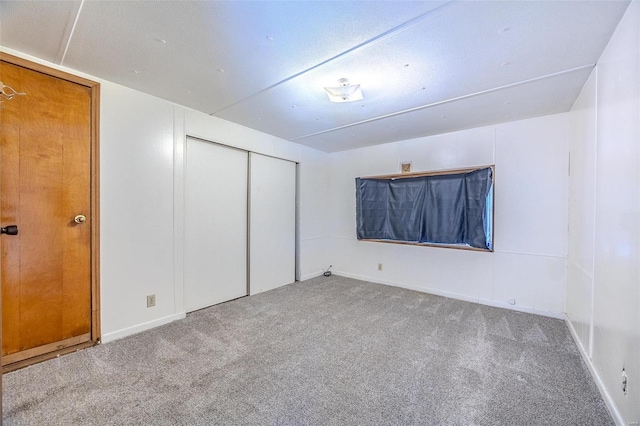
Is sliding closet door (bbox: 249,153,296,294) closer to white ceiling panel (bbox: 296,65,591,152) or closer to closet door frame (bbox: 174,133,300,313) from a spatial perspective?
white ceiling panel (bbox: 296,65,591,152)

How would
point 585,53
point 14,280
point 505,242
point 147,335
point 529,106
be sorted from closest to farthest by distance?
point 585,53
point 14,280
point 147,335
point 529,106
point 505,242

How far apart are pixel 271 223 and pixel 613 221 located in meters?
3.52

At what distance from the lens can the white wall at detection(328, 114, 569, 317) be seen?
3020 mm

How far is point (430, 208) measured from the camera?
3.86m

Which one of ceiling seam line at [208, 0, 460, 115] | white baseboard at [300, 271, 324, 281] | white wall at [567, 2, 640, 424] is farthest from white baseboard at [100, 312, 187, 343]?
white wall at [567, 2, 640, 424]

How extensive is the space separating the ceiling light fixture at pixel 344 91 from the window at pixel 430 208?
2025 millimetres

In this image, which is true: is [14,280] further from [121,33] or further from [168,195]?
[121,33]

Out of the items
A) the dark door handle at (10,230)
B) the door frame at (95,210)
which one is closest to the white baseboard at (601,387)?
the door frame at (95,210)

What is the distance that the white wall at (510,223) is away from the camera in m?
3.02

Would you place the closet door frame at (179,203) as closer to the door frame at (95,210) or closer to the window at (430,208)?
the door frame at (95,210)

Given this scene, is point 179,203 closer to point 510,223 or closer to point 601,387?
point 601,387

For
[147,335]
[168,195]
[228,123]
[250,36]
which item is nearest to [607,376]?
[250,36]

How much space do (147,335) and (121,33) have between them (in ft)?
8.13

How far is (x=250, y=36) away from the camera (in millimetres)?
1728
